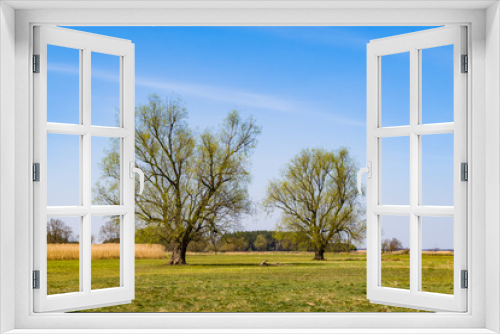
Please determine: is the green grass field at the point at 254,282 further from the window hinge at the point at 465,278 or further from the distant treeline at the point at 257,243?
the window hinge at the point at 465,278

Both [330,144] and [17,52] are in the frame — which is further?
[330,144]

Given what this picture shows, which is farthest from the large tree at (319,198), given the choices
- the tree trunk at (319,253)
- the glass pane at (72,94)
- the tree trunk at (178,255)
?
the glass pane at (72,94)

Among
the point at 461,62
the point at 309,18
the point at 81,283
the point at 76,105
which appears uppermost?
the point at 309,18

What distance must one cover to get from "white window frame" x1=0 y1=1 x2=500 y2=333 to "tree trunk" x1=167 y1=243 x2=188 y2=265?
8319 millimetres

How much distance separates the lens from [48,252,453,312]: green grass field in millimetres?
8797

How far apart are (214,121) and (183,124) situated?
695mm

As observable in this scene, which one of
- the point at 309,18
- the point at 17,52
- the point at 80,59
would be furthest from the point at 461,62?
the point at 17,52

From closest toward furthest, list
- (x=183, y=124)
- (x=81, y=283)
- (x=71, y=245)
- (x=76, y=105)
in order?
(x=81, y=283)
(x=76, y=105)
(x=71, y=245)
(x=183, y=124)

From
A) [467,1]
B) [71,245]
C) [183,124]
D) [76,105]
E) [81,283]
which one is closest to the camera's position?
[467,1]

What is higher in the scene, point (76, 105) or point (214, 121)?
point (214, 121)

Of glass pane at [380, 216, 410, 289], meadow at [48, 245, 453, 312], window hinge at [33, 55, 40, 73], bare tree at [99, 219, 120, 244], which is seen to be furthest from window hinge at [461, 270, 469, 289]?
bare tree at [99, 219, 120, 244]

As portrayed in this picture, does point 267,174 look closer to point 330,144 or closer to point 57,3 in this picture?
point 330,144

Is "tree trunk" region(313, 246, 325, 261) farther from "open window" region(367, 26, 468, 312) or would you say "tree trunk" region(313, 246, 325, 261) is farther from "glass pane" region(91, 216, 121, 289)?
"open window" region(367, 26, 468, 312)

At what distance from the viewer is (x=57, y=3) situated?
228 centimetres
